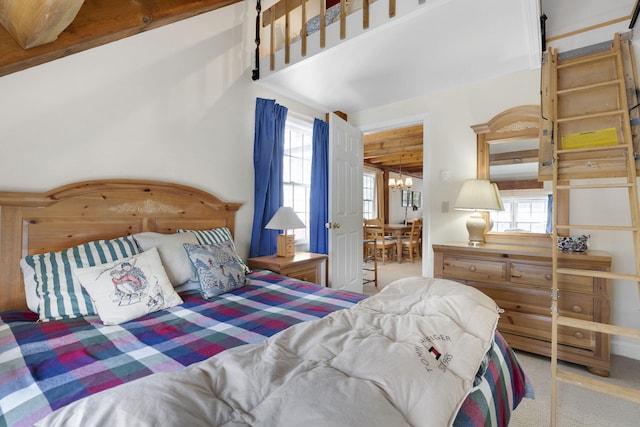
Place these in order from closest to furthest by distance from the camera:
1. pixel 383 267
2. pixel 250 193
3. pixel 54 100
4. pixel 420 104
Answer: pixel 54 100, pixel 250 193, pixel 420 104, pixel 383 267

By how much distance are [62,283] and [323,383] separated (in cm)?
149

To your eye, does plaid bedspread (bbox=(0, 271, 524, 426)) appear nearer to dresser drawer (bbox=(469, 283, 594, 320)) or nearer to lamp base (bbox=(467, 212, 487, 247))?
dresser drawer (bbox=(469, 283, 594, 320))

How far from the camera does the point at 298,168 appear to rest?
141 inches

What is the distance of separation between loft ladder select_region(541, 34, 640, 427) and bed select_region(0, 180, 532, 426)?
93 cm

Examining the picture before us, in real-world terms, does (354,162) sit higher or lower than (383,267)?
higher

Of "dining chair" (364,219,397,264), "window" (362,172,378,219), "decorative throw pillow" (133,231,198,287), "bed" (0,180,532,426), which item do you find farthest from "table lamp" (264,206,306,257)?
"window" (362,172,378,219)

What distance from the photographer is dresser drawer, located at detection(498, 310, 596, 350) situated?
6.94ft

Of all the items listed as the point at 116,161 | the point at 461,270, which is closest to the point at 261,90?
the point at 116,161

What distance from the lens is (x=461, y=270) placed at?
104 inches

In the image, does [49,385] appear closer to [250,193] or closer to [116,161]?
[116,161]

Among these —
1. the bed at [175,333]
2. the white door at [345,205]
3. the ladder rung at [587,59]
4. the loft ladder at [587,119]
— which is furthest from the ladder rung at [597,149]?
the white door at [345,205]

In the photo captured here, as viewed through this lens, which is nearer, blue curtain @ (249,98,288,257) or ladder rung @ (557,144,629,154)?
ladder rung @ (557,144,629,154)

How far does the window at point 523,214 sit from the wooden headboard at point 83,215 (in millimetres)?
2711

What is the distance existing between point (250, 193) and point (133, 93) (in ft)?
4.01
